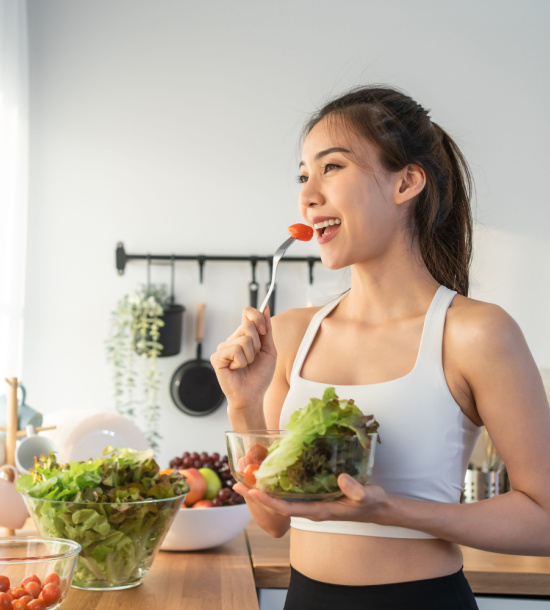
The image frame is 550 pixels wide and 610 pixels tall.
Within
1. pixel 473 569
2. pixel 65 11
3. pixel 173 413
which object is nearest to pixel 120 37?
pixel 65 11

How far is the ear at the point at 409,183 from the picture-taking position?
1.12 m

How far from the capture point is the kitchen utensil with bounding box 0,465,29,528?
4.75ft

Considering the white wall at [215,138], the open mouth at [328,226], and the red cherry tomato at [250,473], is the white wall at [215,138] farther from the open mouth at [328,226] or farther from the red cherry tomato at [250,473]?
the red cherry tomato at [250,473]

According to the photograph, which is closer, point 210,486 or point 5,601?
point 5,601

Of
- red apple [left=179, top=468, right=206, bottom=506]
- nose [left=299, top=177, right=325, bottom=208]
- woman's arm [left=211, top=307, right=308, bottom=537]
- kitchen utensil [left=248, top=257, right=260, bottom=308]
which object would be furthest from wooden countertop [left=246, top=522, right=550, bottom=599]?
kitchen utensil [left=248, top=257, right=260, bottom=308]

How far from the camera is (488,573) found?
1.46 meters

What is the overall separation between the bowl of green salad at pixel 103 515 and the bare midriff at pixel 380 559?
1.02ft

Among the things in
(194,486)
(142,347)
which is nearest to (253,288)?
(142,347)

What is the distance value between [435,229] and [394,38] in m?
2.16

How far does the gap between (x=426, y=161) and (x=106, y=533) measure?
2.56 ft

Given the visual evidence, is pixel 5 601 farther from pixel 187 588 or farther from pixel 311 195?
pixel 311 195

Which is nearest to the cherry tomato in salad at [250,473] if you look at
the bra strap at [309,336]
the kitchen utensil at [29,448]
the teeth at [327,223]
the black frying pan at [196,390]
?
the bra strap at [309,336]

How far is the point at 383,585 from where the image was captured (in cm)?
99

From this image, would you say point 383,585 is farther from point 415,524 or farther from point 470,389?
point 470,389
